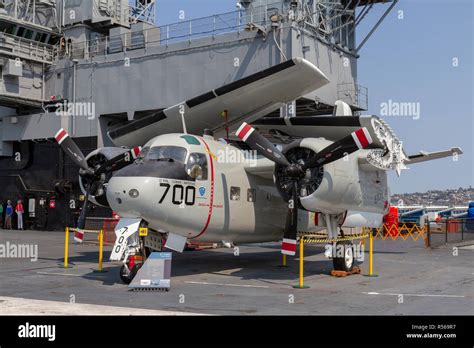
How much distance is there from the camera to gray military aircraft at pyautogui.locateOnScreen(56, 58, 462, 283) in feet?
53.6

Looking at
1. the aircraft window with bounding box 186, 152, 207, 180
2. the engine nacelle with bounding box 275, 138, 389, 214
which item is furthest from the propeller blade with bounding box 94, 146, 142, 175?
the engine nacelle with bounding box 275, 138, 389, 214

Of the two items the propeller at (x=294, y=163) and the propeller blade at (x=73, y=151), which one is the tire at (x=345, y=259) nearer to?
the propeller at (x=294, y=163)

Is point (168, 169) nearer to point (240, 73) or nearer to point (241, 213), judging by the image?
point (241, 213)

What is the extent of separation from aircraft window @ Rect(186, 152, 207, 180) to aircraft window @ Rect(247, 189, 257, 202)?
2.51 meters

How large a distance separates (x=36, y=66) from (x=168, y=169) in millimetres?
33542

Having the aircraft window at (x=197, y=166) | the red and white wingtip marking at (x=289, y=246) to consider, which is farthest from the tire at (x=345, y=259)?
the aircraft window at (x=197, y=166)

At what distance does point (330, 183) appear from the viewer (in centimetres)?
1761

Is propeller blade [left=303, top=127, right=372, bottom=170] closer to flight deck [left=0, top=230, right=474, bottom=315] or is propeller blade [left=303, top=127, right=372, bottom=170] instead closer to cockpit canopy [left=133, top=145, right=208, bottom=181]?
cockpit canopy [left=133, top=145, right=208, bottom=181]

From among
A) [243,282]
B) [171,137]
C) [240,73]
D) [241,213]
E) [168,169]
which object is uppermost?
[240,73]

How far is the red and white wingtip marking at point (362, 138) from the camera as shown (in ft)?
54.5

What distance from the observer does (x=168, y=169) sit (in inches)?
648

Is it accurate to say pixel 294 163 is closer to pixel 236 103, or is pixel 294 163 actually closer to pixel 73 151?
pixel 236 103

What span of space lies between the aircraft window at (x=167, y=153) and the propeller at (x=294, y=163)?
7.31ft
